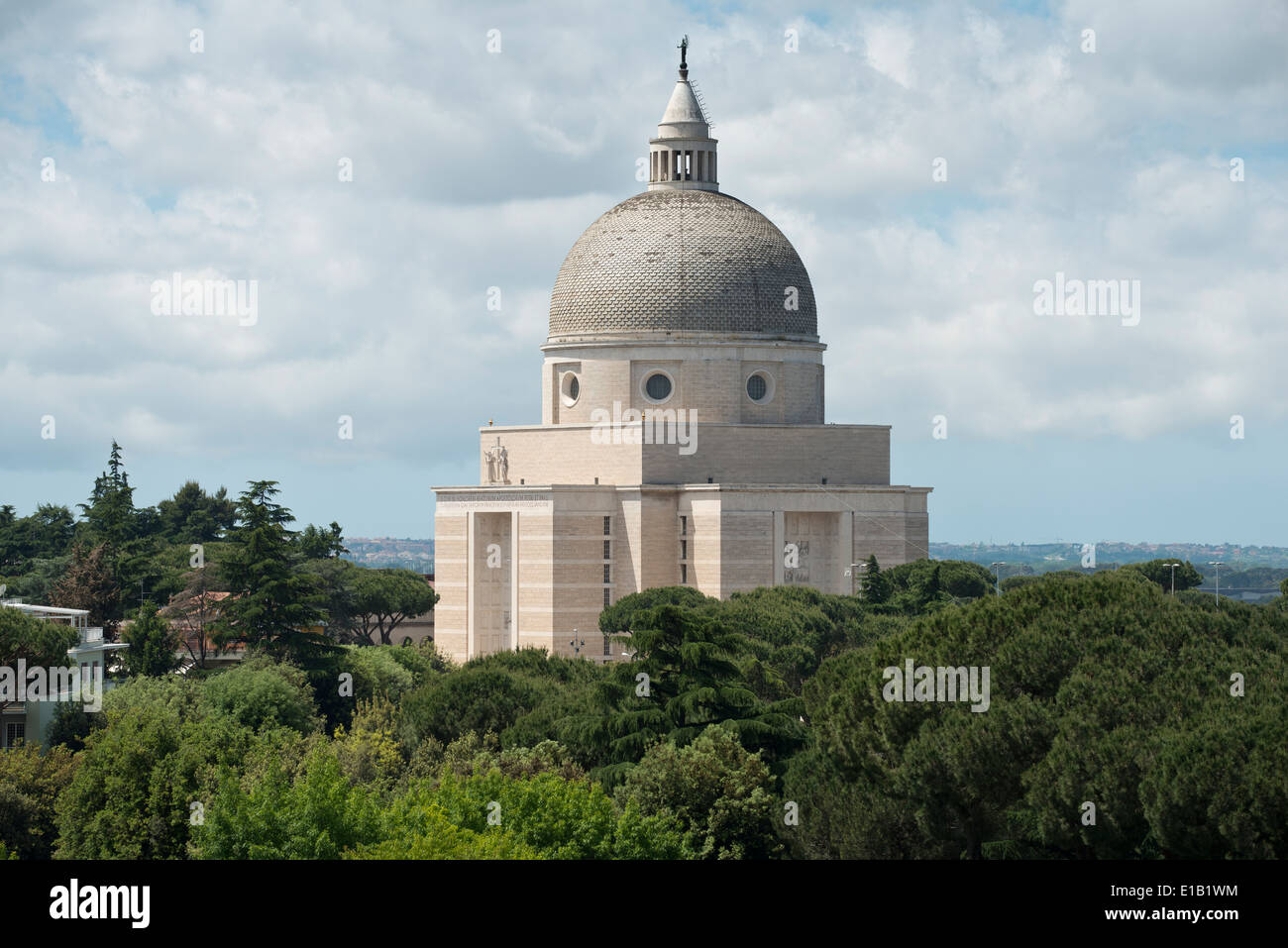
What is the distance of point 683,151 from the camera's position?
89125 mm

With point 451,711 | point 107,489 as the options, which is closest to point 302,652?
point 451,711

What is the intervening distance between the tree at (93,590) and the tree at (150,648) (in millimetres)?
10812

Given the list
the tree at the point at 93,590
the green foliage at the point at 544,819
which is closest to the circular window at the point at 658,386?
the tree at the point at 93,590

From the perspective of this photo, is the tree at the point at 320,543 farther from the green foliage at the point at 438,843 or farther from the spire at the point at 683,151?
the green foliage at the point at 438,843

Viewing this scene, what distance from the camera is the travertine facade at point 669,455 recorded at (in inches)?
3187

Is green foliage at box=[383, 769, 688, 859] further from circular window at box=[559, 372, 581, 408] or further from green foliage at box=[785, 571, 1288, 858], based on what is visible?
circular window at box=[559, 372, 581, 408]

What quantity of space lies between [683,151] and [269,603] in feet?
99.4

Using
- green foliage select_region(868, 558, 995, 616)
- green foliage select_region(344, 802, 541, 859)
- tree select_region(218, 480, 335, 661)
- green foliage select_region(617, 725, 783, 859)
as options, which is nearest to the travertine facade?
green foliage select_region(868, 558, 995, 616)

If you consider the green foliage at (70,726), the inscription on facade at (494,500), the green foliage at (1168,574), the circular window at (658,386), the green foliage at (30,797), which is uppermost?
the circular window at (658,386)

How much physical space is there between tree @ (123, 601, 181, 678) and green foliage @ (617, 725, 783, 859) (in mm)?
29211

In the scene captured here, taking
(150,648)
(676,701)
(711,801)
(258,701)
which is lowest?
(711,801)

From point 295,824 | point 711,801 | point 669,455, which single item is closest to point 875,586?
point 669,455

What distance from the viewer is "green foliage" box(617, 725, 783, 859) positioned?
4066 cm

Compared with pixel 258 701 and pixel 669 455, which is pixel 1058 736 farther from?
pixel 669 455
